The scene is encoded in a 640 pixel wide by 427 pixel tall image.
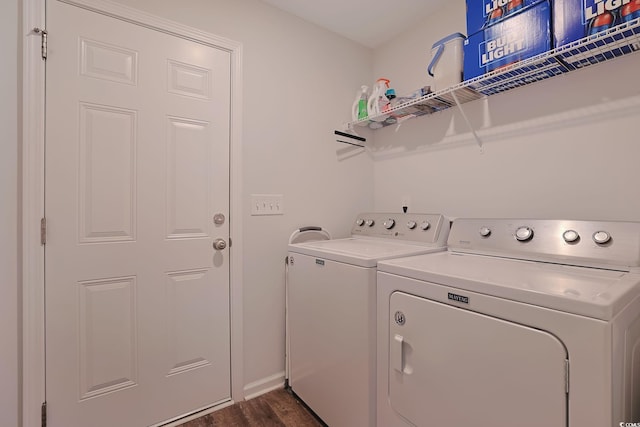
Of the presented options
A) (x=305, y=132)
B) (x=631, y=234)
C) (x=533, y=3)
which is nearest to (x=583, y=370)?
(x=631, y=234)

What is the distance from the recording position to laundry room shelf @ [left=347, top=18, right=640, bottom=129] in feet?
3.59

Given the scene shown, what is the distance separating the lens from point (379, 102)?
2002 millimetres

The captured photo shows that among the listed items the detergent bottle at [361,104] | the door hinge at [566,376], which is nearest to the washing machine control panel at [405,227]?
the detergent bottle at [361,104]

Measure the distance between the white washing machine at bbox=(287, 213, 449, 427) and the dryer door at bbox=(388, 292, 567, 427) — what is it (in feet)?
0.43

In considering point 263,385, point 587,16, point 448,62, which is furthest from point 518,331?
point 263,385

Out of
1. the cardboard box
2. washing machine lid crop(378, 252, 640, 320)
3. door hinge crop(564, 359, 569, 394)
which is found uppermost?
the cardboard box

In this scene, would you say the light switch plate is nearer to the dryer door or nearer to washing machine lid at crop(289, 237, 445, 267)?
washing machine lid at crop(289, 237, 445, 267)

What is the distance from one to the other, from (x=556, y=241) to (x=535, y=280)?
1.22ft

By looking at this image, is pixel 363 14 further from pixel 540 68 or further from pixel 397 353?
pixel 397 353

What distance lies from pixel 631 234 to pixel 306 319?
4.54 ft

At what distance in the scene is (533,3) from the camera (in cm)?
124

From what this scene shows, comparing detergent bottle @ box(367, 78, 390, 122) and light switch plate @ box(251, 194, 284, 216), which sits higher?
detergent bottle @ box(367, 78, 390, 122)

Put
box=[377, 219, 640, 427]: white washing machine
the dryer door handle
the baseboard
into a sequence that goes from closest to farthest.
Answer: box=[377, 219, 640, 427]: white washing machine
the dryer door handle
the baseboard

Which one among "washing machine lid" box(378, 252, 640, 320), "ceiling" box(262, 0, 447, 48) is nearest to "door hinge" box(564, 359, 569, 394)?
"washing machine lid" box(378, 252, 640, 320)
